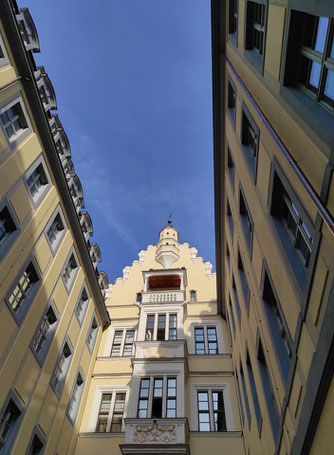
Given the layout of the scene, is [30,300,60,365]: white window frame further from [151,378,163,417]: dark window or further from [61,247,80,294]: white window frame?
[151,378,163,417]: dark window

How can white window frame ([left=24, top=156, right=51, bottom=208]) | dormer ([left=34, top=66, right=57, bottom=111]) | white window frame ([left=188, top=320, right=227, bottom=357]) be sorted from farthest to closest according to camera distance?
white window frame ([left=188, top=320, right=227, bottom=357]) → dormer ([left=34, top=66, right=57, bottom=111]) → white window frame ([left=24, top=156, right=51, bottom=208])

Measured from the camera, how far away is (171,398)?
710 inches

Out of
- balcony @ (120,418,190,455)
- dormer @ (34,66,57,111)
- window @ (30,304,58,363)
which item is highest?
dormer @ (34,66,57,111)

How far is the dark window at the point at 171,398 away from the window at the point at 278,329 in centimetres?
1042

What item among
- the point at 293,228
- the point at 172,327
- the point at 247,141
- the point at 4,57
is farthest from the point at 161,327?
the point at 4,57

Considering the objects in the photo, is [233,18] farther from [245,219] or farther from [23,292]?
[23,292]

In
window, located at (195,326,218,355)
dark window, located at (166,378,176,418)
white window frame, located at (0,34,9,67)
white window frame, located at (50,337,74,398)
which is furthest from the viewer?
window, located at (195,326,218,355)

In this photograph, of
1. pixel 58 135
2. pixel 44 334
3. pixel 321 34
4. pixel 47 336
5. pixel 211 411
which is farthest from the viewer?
pixel 58 135

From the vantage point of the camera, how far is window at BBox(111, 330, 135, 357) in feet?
73.3

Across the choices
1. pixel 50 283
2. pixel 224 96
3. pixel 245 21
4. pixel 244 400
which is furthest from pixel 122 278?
pixel 245 21

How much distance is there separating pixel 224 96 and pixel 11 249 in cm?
1187

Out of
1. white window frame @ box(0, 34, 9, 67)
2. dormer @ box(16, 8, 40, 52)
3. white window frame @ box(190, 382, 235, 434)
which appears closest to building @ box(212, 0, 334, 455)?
white window frame @ box(190, 382, 235, 434)

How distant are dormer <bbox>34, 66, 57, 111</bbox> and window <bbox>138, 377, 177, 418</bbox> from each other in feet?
52.8

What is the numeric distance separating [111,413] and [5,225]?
12.4 m
